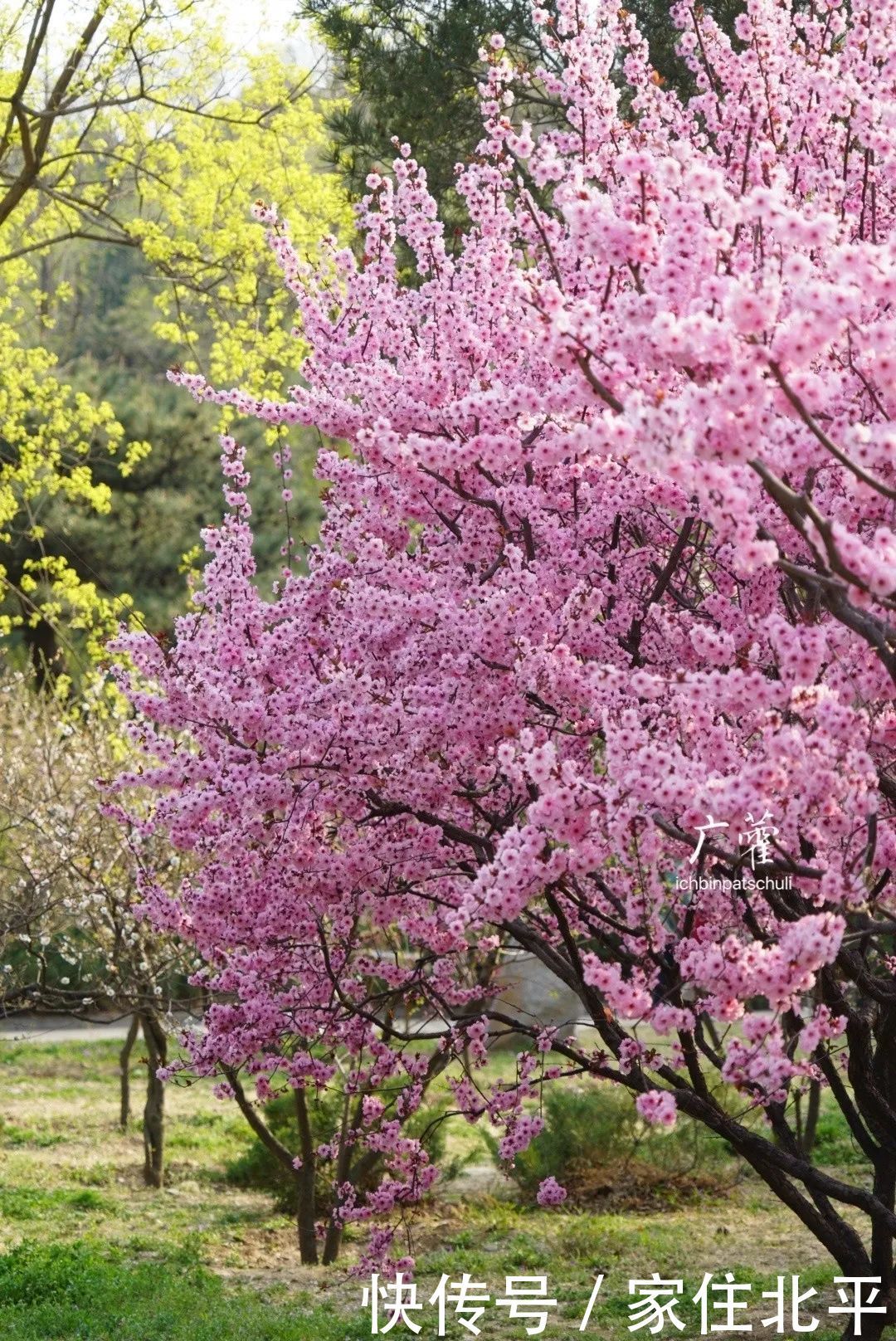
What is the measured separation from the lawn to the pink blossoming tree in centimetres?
140

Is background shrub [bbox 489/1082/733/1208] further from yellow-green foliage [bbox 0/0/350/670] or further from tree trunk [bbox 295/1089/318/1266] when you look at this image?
yellow-green foliage [bbox 0/0/350/670]

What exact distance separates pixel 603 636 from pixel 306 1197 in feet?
15.3

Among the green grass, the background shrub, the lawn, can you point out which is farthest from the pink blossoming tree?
the background shrub

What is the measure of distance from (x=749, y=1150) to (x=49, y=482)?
31.6 feet

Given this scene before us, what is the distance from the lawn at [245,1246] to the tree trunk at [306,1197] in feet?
0.34

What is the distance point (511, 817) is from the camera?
191 inches

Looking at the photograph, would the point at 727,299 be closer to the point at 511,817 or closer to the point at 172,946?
the point at 511,817

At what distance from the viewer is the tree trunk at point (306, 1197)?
Answer: 7809mm

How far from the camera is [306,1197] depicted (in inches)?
320

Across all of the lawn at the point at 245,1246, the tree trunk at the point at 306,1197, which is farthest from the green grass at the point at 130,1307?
the tree trunk at the point at 306,1197

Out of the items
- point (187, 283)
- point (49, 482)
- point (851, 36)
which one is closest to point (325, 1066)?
point (851, 36)

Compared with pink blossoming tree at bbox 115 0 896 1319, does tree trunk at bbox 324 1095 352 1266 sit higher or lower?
lower

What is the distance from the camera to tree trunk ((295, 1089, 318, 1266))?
7809 mm

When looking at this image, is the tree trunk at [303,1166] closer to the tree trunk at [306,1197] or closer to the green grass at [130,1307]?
the tree trunk at [306,1197]
